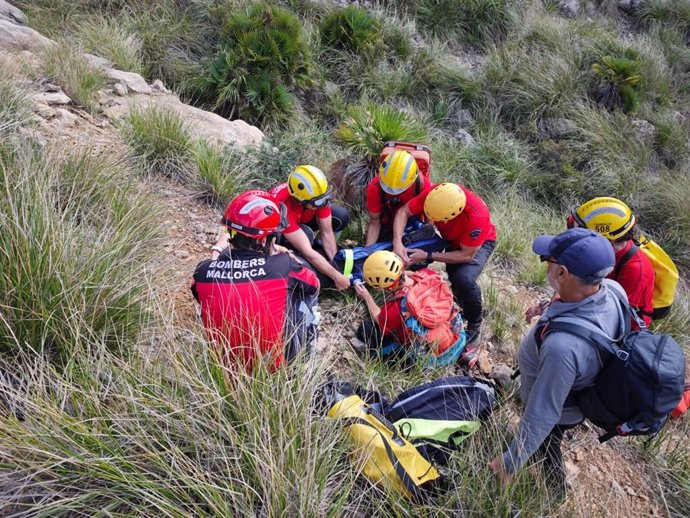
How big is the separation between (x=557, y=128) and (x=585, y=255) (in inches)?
297

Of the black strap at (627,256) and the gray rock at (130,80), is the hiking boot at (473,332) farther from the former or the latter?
the gray rock at (130,80)

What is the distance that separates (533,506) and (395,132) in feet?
14.7

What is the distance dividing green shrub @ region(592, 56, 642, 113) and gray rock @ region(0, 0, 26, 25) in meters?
9.52

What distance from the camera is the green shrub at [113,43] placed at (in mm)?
6531

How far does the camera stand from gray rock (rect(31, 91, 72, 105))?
4.58m

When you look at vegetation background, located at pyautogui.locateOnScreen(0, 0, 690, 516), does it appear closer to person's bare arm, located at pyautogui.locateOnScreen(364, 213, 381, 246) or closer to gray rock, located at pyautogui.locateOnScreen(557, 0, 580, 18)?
gray rock, located at pyautogui.locateOnScreen(557, 0, 580, 18)

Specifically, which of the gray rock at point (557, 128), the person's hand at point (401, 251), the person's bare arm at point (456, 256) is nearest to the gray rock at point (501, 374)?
the person's bare arm at point (456, 256)

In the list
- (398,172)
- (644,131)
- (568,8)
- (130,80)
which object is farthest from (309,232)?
(568,8)

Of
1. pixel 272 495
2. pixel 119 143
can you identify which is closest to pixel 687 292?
pixel 272 495

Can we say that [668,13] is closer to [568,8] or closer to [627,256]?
[568,8]

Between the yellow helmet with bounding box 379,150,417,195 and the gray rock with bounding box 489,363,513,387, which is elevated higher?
the yellow helmet with bounding box 379,150,417,195

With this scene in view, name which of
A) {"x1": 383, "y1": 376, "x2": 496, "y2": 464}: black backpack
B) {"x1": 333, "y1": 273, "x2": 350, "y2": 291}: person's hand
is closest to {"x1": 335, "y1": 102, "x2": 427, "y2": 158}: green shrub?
{"x1": 333, "y1": 273, "x2": 350, "y2": 291}: person's hand

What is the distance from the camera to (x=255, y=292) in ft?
8.46

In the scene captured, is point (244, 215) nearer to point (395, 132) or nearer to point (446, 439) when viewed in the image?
point (446, 439)
